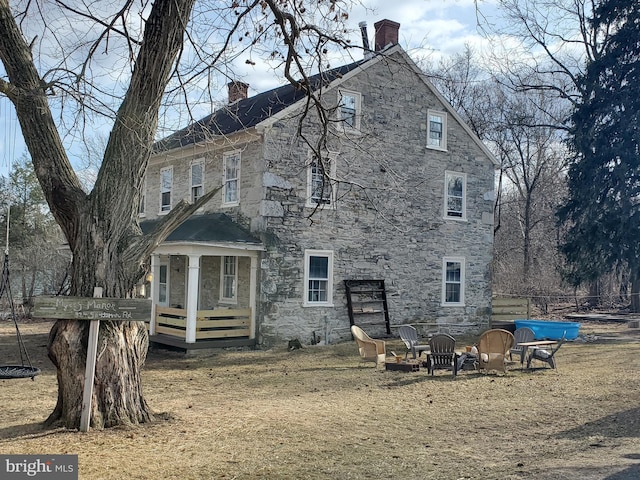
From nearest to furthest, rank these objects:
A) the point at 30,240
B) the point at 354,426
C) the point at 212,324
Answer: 1. the point at 354,426
2. the point at 212,324
3. the point at 30,240

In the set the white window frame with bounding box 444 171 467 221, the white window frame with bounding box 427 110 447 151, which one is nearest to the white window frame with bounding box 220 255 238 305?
the white window frame with bounding box 444 171 467 221

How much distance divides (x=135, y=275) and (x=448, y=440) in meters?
4.43

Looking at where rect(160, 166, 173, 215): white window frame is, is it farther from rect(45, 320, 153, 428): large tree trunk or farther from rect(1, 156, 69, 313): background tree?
rect(45, 320, 153, 428): large tree trunk

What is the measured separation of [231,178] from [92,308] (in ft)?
36.2

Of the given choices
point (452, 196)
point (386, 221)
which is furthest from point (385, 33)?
point (386, 221)

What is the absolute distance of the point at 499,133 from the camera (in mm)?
34875

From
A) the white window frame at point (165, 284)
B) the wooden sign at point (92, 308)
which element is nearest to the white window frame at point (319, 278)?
the white window frame at point (165, 284)

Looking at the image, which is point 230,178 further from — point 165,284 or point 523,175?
point 523,175

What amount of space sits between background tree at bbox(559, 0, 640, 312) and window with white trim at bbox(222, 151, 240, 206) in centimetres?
1377

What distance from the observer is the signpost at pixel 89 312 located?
7000 millimetres

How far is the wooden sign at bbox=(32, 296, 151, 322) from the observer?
22.9 ft

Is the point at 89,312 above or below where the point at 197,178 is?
below

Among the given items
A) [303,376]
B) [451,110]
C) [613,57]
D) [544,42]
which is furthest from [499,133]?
[303,376]

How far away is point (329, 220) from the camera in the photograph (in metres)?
17.8
